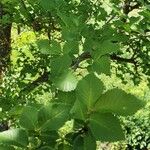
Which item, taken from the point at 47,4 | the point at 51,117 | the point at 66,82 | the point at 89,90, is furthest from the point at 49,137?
the point at 47,4

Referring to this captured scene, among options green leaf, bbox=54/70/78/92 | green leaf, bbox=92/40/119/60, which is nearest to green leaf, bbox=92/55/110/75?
green leaf, bbox=92/40/119/60

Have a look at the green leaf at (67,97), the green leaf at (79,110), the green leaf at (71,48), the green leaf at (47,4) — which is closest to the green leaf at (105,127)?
the green leaf at (79,110)

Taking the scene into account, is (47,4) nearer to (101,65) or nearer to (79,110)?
(101,65)

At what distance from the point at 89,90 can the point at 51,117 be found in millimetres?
120

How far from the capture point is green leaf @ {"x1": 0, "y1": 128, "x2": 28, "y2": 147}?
83cm

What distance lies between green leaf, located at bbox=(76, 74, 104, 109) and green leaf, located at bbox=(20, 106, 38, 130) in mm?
114

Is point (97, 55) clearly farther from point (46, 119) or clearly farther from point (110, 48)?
point (46, 119)

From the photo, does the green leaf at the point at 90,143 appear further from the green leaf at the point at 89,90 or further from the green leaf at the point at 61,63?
the green leaf at the point at 61,63

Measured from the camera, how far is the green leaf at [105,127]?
32.9 inches

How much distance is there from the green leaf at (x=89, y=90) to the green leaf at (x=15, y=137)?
16cm

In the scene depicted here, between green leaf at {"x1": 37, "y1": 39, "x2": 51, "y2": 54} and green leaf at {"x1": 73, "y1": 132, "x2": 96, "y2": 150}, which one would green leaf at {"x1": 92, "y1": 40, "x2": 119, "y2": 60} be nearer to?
green leaf at {"x1": 37, "y1": 39, "x2": 51, "y2": 54}

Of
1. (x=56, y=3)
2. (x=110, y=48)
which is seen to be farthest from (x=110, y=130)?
(x=56, y=3)

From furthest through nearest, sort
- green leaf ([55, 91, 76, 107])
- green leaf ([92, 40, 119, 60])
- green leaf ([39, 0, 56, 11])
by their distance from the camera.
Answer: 1. green leaf ([39, 0, 56, 11])
2. green leaf ([92, 40, 119, 60])
3. green leaf ([55, 91, 76, 107])

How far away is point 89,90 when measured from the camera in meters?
0.82
